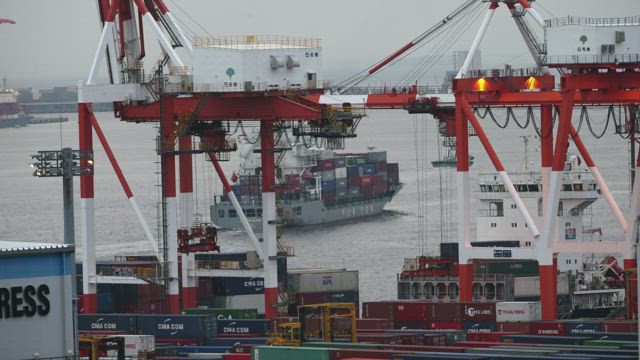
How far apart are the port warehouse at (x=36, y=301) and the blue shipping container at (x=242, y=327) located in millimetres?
19889

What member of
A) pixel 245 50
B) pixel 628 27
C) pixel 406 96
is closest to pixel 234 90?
pixel 245 50

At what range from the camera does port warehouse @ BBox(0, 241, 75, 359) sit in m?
33.0

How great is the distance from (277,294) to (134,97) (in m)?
8.59

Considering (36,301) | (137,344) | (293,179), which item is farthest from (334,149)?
(293,179)

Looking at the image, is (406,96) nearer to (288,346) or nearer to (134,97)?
(134,97)

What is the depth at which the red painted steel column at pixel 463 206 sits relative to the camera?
6247 cm

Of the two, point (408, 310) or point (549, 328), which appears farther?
point (408, 310)

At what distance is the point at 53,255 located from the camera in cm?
3356

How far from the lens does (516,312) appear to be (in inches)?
2311

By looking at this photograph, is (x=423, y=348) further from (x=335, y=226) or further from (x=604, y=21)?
(x=335, y=226)

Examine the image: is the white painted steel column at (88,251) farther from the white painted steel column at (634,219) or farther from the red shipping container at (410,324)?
the white painted steel column at (634,219)

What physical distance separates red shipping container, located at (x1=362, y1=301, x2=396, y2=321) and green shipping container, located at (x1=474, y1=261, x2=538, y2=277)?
42.0ft

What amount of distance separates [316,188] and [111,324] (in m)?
84.5

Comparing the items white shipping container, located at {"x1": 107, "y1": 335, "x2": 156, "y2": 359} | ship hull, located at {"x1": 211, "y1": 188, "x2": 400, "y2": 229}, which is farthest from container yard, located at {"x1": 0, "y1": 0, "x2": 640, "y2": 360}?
ship hull, located at {"x1": 211, "y1": 188, "x2": 400, "y2": 229}
